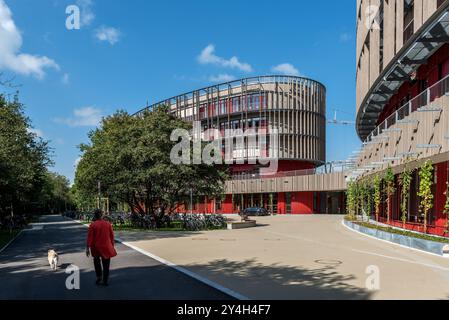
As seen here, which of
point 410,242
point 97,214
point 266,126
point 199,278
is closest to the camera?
point 97,214

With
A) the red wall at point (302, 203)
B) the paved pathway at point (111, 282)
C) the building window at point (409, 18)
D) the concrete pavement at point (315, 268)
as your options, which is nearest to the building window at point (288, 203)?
the red wall at point (302, 203)

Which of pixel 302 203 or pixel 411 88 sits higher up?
pixel 411 88

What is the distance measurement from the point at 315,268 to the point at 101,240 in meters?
5.53

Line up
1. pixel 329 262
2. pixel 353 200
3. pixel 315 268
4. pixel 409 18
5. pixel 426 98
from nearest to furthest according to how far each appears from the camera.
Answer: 1. pixel 315 268
2. pixel 329 262
3. pixel 426 98
4. pixel 409 18
5. pixel 353 200

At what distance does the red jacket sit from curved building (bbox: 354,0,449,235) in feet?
42.1

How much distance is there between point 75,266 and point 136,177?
15093 millimetres

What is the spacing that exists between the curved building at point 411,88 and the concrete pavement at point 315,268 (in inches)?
170

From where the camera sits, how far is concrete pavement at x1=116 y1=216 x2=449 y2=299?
834 centimetres

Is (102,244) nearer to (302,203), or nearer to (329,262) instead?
(329,262)

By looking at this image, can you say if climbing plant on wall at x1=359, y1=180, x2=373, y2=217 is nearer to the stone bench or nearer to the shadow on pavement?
the stone bench

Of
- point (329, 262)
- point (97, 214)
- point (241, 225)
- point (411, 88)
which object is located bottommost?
point (241, 225)

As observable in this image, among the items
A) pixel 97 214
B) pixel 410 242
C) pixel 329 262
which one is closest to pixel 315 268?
pixel 329 262

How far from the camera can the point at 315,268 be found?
11148mm
